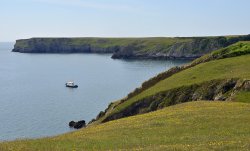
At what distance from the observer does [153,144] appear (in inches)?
1264

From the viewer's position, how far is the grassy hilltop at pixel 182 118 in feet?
106

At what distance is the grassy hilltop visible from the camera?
106 ft

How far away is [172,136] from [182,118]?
28.7ft

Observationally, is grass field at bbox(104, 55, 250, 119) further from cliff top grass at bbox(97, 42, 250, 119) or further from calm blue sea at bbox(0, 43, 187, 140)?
calm blue sea at bbox(0, 43, 187, 140)

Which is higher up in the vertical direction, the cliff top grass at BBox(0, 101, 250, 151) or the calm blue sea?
the cliff top grass at BBox(0, 101, 250, 151)

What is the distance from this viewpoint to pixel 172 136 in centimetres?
3531

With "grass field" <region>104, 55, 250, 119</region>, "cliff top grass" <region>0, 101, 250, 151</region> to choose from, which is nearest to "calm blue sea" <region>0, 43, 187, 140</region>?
"grass field" <region>104, 55, 250, 119</region>

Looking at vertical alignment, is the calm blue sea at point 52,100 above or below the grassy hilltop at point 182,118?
below

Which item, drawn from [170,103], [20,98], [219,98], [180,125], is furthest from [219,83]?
[20,98]

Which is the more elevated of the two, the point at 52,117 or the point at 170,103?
the point at 170,103

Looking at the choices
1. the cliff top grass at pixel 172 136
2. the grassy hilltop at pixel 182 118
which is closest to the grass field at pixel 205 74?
the grassy hilltop at pixel 182 118

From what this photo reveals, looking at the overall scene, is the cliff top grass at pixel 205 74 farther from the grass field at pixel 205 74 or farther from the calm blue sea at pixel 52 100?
the calm blue sea at pixel 52 100

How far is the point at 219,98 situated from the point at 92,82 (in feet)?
364

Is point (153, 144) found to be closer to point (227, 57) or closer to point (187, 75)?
point (187, 75)
